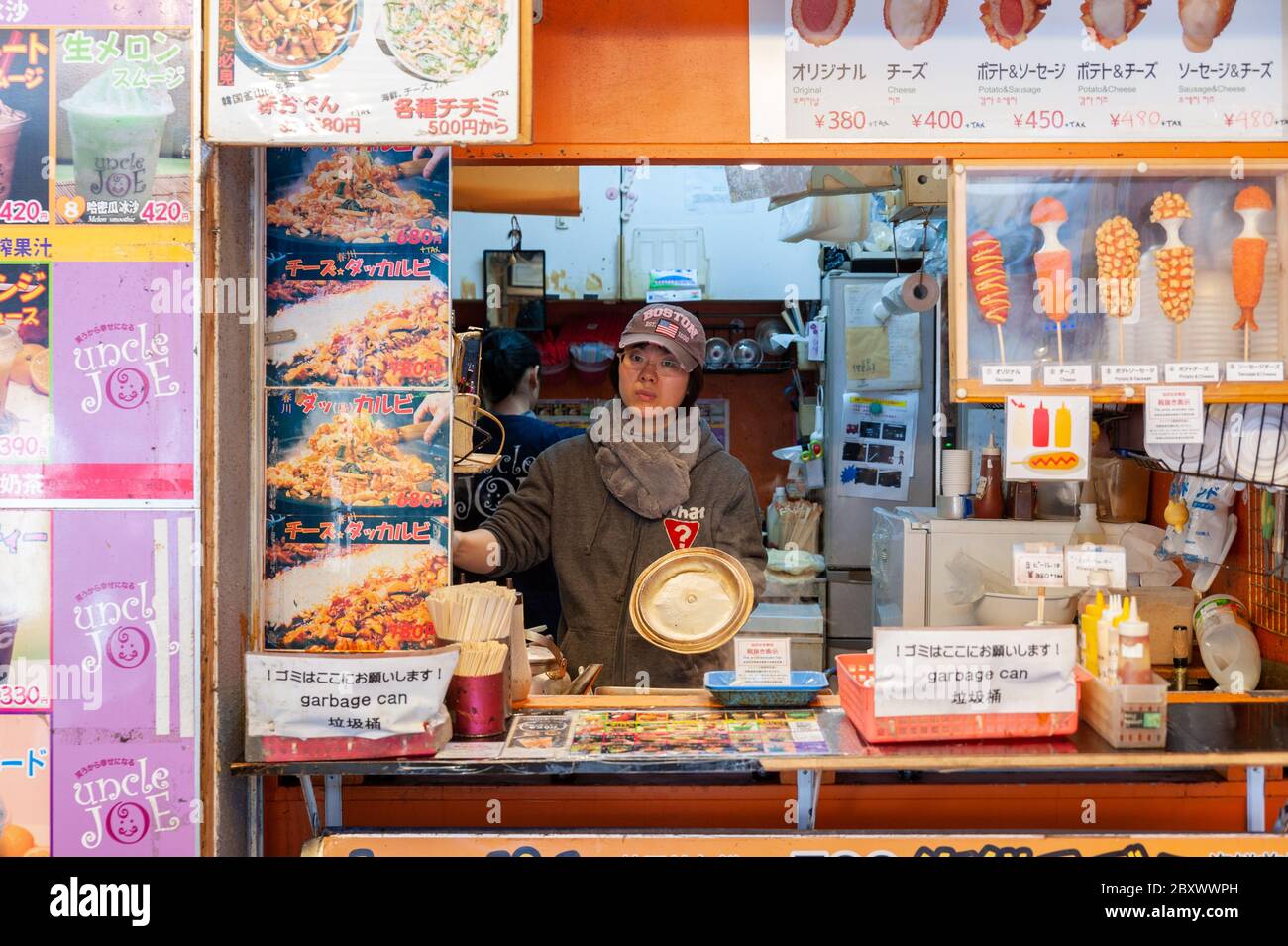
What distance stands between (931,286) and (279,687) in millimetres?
3017

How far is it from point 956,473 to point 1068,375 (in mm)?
1543

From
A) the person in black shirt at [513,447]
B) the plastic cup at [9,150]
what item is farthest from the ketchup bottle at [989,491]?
the plastic cup at [9,150]

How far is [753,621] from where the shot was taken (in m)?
5.06

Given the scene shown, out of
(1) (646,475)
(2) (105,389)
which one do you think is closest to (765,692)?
(1) (646,475)

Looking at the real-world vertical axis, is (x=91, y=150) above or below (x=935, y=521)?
above

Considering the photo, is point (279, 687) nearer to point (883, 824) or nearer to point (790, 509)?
point (883, 824)

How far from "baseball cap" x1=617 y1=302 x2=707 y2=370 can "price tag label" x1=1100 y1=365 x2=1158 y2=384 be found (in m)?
1.19

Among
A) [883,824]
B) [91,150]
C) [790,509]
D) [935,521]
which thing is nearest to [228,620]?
[91,150]

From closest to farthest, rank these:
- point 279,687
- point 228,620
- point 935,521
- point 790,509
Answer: point 279,687
point 228,620
point 935,521
point 790,509

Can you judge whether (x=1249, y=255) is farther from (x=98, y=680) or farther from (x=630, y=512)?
(x=98, y=680)

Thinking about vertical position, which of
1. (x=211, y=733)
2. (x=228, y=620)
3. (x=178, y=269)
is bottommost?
(x=211, y=733)

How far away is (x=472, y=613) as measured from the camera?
2537 mm

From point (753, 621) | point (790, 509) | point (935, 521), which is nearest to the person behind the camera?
point (935, 521)

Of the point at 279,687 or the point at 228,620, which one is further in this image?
the point at 228,620
